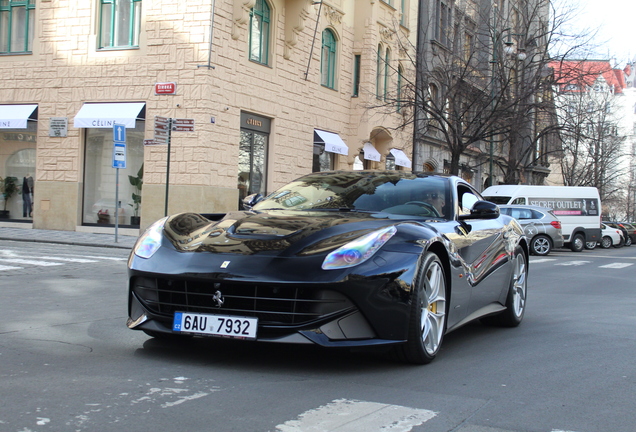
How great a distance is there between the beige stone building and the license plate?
14.7 meters

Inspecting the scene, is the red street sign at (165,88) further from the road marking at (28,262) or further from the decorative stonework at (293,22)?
the road marking at (28,262)

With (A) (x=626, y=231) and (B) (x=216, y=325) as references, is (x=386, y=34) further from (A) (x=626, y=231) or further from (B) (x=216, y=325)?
(B) (x=216, y=325)

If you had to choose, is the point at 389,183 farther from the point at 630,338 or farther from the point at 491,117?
the point at 491,117

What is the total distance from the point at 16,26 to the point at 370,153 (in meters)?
14.1

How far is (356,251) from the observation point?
15.3ft

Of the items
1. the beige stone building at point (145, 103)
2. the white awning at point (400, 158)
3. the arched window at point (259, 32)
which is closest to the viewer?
the beige stone building at point (145, 103)

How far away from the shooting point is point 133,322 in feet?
16.4

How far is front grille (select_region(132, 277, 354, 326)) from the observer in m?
4.50

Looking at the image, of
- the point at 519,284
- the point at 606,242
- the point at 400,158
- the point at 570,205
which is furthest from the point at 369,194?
the point at 606,242

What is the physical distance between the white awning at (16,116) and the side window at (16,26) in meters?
1.80

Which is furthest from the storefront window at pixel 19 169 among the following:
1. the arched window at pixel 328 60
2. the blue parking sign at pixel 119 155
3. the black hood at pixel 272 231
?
the black hood at pixel 272 231

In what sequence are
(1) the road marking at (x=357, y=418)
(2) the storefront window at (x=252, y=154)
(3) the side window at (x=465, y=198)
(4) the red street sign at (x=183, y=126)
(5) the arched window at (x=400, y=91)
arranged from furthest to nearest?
(5) the arched window at (x=400, y=91), (2) the storefront window at (x=252, y=154), (4) the red street sign at (x=183, y=126), (3) the side window at (x=465, y=198), (1) the road marking at (x=357, y=418)

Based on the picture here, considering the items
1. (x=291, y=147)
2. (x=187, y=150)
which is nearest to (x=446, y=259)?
(x=187, y=150)

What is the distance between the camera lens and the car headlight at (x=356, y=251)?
457 centimetres
